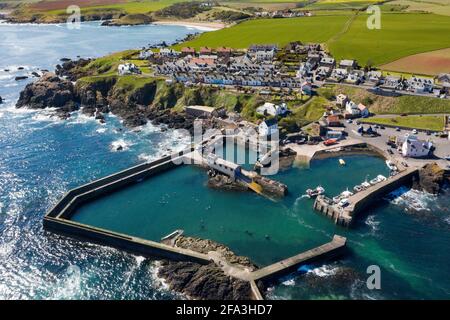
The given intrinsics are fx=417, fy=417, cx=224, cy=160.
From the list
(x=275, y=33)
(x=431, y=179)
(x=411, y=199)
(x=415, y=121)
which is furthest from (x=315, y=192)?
(x=275, y=33)

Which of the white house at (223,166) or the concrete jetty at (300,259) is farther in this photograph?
the white house at (223,166)

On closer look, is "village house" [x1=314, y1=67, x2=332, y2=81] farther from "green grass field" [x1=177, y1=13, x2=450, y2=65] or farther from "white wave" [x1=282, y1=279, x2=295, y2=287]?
"white wave" [x1=282, y1=279, x2=295, y2=287]

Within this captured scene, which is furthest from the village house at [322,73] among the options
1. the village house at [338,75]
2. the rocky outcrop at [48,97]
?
the rocky outcrop at [48,97]

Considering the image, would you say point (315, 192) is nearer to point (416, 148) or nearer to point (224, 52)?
point (416, 148)

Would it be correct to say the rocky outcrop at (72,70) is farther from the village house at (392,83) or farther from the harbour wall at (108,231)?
the village house at (392,83)
